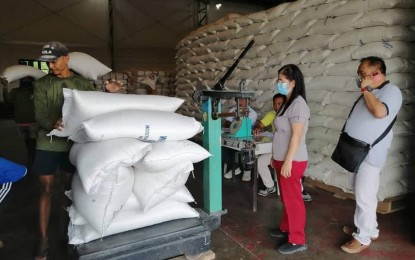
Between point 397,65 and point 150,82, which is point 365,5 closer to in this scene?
point 397,65

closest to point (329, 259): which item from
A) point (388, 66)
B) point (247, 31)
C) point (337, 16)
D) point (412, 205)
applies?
point (412, 205)

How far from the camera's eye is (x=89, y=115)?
5.99 ft

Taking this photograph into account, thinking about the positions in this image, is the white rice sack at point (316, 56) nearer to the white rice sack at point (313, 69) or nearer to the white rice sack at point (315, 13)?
the white rice sack at point (313, 69)

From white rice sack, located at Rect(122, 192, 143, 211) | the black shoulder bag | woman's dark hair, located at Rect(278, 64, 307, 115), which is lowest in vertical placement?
white rice sack, located at Rect(122, 192, 143, 211)

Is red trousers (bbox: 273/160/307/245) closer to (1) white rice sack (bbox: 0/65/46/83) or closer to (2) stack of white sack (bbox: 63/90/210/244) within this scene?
(2) stack of white sack (bbox: 63/90/210/244)

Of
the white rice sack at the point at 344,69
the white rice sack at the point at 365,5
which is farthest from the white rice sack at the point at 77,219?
the white rice sack at the point at 365,5

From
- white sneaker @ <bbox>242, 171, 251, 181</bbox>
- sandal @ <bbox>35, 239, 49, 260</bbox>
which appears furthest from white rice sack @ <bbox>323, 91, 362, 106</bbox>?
sandal @ <bbox>35, 239, 49, 260</bbox>

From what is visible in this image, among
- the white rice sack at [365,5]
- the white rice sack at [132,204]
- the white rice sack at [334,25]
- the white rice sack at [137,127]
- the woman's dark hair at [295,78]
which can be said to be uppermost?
the white rice sack at [365,5]

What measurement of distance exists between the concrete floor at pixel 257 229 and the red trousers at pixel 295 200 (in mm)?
139

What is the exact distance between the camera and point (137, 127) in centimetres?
181

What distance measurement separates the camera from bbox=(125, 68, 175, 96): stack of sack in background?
7254mm

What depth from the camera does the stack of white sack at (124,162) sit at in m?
1.71

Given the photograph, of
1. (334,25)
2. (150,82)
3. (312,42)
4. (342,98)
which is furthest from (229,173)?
(150,82)

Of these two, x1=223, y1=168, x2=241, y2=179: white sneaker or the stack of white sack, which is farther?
x1=223, y1=168, x2=241, y2=179: white sneaker
